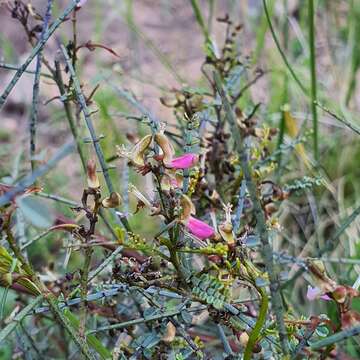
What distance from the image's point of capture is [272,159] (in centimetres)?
101

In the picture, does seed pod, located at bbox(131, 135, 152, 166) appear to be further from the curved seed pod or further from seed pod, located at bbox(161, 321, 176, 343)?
seed pod, located at bbox(161, 321, 176, 343)

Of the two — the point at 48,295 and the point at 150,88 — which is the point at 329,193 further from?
the point at 48,295

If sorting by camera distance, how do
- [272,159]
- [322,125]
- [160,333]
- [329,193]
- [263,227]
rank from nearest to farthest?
[263,227]
[160,333]
[272,159]
[329,193]
[322,125]

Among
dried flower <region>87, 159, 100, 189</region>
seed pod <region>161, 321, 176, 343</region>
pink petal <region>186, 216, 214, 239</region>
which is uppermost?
dried flower <region>87, 159, 100, 189</region>

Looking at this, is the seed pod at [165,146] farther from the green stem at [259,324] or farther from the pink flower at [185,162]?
the green stem at [259,324]

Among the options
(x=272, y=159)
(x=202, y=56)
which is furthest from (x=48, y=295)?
(x=202, y=56)

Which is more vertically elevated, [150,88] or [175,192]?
[175,192]

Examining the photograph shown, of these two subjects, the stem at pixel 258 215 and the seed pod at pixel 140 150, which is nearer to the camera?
the stem at pixel 258 215

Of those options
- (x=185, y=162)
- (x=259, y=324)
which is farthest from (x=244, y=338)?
(x=185, y=162)

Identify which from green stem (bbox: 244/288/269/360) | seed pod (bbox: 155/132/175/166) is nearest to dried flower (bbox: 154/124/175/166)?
seed pod (bbox: 155/132/175/166)

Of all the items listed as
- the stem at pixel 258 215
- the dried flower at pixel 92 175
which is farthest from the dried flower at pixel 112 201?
the stem at pixel 258 215

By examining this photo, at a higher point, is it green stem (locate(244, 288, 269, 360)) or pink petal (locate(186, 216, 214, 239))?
pink petal (locate(186, 216, 214, 239))

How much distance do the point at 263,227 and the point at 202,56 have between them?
6.26 ft

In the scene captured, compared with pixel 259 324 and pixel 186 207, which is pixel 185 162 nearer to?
pixel 186 207
